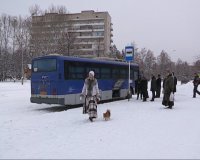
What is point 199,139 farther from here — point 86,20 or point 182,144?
point 86,20

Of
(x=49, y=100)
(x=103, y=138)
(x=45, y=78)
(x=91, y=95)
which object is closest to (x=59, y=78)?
(x=45, y=78)

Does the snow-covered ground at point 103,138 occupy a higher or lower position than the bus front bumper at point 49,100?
lower

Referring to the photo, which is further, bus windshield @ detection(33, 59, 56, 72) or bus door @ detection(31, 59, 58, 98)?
bus windshield @ detection(33, 59, 56, 72)

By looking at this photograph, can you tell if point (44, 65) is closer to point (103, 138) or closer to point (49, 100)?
point (49, 100)

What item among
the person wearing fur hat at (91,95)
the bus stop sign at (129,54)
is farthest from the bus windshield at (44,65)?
the bus stop sign at (129,54)

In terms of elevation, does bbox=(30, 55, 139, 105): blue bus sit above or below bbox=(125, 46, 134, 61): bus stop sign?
below

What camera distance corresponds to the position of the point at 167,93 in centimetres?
1565

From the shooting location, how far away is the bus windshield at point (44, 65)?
16438mm

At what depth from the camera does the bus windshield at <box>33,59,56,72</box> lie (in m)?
16.4

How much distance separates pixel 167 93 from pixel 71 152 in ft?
30.6

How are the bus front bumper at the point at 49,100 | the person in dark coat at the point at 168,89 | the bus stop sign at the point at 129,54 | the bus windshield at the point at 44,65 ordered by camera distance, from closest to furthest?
the person in dark coat at the point at 168,89 < the bus front bumper at the point at 49,100 < the bus windshield at the point at 44,65 < the bus stop sign at the point at 129,54

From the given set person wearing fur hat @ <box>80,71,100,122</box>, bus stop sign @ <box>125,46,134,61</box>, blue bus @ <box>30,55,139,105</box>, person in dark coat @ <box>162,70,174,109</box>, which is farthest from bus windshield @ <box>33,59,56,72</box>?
bus stop sign @ <box>125,46,134,61</box>

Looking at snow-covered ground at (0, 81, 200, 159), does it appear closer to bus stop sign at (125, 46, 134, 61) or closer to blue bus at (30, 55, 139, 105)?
blue bus at (30, 55, 139, 105)

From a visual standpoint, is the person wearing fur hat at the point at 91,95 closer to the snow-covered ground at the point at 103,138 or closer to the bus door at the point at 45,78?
the snow-covered ground at the point at 103,138
